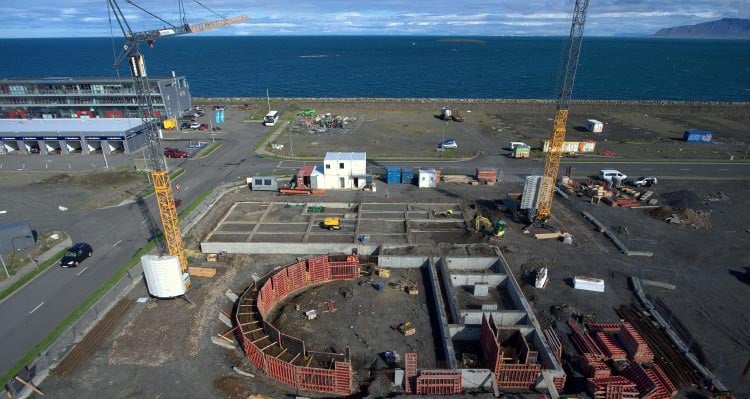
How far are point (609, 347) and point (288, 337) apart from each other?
21.4 metres

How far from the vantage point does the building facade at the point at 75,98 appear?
84.6 metres

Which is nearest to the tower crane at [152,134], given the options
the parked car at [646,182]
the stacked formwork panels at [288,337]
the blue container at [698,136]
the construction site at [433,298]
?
the construction site at [433,298]

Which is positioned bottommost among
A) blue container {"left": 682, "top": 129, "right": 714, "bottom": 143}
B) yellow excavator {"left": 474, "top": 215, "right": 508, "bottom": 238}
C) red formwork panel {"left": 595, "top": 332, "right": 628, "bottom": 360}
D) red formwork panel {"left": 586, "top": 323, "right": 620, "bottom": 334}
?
red formwork panel {"left": 586, "top": 323, "right": 620, "bottom": 334}

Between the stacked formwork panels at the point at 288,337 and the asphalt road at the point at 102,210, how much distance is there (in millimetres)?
14456

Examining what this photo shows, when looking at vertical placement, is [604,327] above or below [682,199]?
below

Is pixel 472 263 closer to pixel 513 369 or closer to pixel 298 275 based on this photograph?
pixel 513 369

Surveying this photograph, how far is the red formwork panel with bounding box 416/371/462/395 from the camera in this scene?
24.2 m

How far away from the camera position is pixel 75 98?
85875 mm

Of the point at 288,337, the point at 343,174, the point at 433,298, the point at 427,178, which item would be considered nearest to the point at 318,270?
the point at 288,337

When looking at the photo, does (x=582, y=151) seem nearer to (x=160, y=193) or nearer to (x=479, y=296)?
(x=479, y=296)

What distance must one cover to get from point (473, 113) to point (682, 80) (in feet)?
442

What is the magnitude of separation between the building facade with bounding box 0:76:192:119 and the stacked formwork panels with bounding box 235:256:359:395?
69.0 metres

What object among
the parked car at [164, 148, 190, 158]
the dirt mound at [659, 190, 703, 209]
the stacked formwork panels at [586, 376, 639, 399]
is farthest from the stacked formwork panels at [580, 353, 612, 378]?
the parked car at [164, 148, 190, 158]

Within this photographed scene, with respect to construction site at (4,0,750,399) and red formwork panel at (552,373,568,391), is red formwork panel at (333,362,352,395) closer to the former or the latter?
construction site at (4,0,750,399)
